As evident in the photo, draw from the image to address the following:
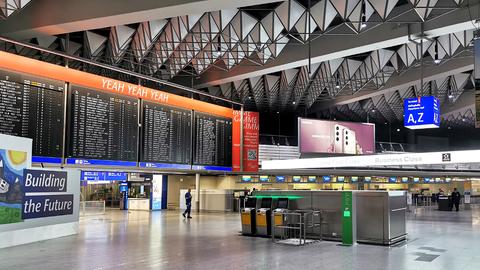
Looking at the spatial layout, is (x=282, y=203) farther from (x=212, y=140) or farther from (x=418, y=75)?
(x=418, y=75)

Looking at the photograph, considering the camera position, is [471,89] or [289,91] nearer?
[289,91]

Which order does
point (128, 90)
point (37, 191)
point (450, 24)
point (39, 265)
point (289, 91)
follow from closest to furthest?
point (39, 265) < point (37, 191) < point (450, 24) < point (128, 90) < point (289, 91)

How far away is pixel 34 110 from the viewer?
508 inches

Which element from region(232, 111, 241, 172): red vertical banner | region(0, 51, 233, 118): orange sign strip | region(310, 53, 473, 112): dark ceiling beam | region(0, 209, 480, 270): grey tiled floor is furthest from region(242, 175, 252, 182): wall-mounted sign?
region(0, 209, 480, 270): grey tiled floor

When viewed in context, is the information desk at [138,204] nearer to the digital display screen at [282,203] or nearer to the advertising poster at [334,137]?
the advertising poster at [334,137]

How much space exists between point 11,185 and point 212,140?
10.0 m

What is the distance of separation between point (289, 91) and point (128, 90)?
12.8 m

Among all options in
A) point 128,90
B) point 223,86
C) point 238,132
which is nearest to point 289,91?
point 223,86

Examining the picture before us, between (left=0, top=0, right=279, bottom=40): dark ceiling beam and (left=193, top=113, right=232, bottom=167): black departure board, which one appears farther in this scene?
(left=193, top=113, right=232, bottom=167): black departure board

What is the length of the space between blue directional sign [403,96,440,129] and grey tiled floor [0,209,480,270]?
356 cm

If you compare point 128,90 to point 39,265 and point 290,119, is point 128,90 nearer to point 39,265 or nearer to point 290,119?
point 39,265

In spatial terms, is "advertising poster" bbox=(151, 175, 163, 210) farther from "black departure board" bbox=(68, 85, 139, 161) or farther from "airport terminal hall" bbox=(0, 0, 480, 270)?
"black departure board" bbox=(68, 85, 139, 161)

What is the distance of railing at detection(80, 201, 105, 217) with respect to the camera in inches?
901

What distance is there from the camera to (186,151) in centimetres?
1834
